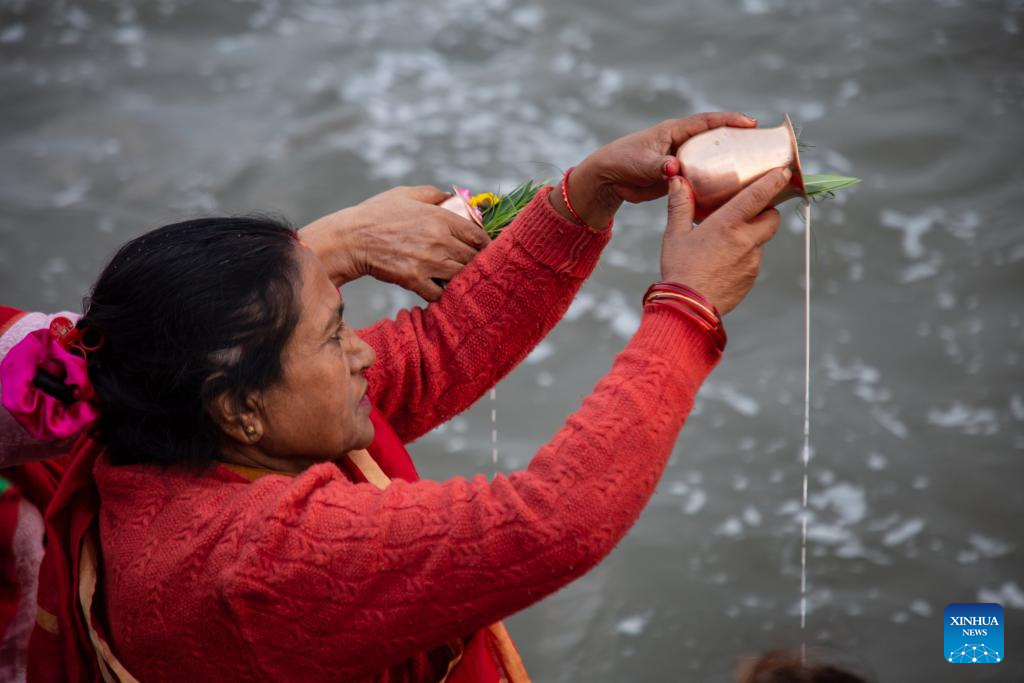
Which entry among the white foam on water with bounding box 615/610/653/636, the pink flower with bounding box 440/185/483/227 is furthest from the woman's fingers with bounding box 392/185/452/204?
the white foam on water with bounding box 615/610/653/636

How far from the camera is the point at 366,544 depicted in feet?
4.77

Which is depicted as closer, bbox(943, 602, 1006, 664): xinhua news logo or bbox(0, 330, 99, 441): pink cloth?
bbox(0, 330, 99, 441): pink cloth

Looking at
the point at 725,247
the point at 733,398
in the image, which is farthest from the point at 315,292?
the point at 733,398

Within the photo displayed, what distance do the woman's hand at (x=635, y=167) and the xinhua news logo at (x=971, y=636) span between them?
6.38 feet

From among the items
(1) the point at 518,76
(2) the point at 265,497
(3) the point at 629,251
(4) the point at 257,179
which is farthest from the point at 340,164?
(2) the point at 265,497

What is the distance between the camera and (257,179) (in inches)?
211

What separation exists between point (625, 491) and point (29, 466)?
116 centimetres

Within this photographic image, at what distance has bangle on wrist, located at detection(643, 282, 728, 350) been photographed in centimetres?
154

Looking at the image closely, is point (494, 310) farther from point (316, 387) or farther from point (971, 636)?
point (971, 636)

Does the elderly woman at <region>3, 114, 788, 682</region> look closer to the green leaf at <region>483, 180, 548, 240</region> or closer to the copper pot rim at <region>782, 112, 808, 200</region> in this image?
the copper pot rim at <region>782, 112, 808, 200</region>

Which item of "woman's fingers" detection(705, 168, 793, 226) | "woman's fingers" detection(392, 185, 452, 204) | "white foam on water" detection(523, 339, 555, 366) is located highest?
"woman's fingers" detection(705, 168, 793, 226)

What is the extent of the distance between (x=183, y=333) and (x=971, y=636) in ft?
8.41

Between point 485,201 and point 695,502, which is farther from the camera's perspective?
point 695,502

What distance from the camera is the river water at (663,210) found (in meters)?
3.50
